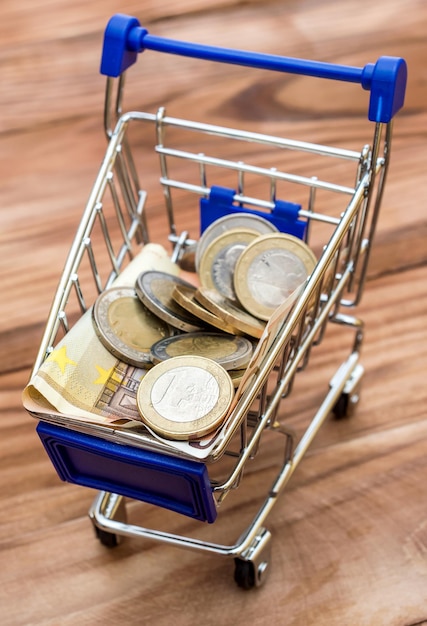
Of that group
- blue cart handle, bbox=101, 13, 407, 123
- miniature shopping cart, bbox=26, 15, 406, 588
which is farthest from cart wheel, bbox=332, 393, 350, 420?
blue cart handle, bbox=101, 13, 407, 123

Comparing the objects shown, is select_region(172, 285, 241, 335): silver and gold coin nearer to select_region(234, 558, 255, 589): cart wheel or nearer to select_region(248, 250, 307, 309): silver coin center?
select_region(248, 250, 307, 309): silver coin center

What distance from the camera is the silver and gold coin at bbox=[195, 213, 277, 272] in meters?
0.76

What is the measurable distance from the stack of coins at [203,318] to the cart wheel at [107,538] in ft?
Answer: 0.65

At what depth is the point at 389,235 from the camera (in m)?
1.05

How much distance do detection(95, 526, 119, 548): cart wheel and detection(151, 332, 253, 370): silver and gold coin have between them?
0.69ft

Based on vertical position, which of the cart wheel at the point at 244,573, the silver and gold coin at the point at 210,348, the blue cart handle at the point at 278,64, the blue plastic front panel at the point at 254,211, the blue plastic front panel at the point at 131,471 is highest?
the blue cart handle at the point at 278,64

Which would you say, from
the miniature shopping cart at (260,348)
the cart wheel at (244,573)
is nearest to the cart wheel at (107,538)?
the miniature shopping cart at (260,348)

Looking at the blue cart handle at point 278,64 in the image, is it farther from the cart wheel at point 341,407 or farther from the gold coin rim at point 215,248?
the cart wheel at point 341,407

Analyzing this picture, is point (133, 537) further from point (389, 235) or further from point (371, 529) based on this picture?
point (389, 235)

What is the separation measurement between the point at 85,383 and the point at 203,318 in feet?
0.35

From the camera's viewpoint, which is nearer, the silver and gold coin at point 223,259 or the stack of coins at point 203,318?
the stack of coins at point 203,318

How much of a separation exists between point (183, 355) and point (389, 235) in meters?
0.50

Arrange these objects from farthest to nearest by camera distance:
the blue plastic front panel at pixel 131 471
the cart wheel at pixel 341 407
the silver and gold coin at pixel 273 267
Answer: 1. the cart wheel at pixel 341 407
2. the silver and gold coin at pixel 273 267
3. the blue plastic front panel at pixel 131 471

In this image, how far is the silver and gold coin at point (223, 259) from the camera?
2.45 ft
